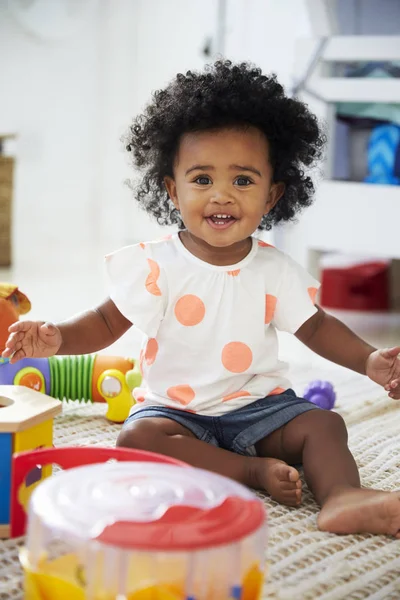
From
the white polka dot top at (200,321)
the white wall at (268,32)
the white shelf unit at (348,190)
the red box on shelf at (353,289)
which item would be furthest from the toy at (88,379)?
the red box on shelf at (353,289)

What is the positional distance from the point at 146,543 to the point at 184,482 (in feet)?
0.28

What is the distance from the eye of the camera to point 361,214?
1.83 metres

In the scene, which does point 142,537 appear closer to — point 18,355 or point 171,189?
point 18,355

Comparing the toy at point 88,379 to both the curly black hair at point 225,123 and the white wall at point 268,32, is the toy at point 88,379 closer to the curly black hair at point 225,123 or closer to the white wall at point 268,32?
the curly black hair at point 225,123

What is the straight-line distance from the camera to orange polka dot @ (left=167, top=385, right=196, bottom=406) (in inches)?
38.6

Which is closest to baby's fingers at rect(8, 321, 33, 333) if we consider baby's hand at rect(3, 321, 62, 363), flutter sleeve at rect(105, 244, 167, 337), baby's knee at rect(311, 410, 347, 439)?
baby's hand at rect(3, 321, 62, 363)

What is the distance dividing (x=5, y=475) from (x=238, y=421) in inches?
11.4

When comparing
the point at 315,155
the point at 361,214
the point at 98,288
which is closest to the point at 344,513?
the point at 315,155

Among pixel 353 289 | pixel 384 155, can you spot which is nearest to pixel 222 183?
pixel 384 155

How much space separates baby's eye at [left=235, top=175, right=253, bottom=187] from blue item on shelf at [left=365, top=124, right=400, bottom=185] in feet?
2.89

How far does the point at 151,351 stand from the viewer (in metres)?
1.01

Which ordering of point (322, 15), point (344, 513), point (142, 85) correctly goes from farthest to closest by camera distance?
point (142, 85) → point (322, 15) → point (344, 513)

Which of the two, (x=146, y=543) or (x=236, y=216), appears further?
(x=236, y=216)

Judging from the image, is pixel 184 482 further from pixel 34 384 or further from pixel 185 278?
pixel 34 384
